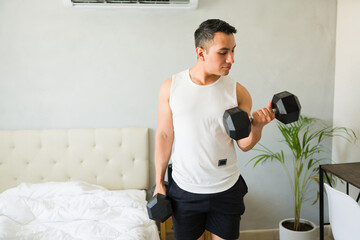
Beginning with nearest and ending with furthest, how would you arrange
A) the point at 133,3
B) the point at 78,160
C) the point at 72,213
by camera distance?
the point at 72,213
the point at 133,3
the point at 78,160

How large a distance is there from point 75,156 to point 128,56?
0.89 metres

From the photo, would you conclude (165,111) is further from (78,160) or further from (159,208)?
(78,160)

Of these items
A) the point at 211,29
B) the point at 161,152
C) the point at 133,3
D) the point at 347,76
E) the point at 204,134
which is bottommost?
the point at 161,152

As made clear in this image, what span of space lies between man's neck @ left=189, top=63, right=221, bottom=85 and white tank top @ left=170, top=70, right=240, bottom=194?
2 centimetres

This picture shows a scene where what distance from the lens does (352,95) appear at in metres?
2.40

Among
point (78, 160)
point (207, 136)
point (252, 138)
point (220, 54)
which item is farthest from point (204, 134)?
point (78, 160)

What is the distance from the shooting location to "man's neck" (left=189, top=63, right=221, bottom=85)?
4.49 ft

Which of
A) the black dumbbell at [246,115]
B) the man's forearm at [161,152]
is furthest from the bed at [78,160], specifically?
the black dumbbell at [246,115]

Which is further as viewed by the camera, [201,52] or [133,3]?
[133,3]

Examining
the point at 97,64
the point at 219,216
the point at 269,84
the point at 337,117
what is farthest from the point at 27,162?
the point at 337,117

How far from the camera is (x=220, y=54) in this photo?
1.28 m

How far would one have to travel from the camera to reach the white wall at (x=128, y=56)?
250cm

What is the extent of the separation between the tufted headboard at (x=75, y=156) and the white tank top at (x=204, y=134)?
1.21 metres

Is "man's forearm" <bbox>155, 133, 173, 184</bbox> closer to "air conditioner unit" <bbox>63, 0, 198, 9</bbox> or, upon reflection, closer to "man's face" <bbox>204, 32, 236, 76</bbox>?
"man's face" <bbox>204, 32, 236, 76</bbox>
